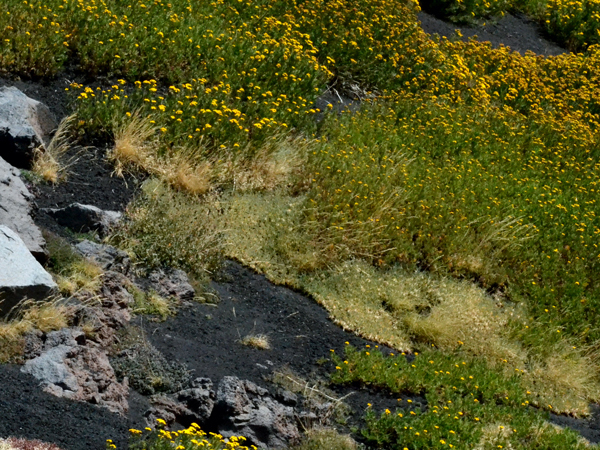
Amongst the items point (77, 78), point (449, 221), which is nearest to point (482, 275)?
point (449, 221)

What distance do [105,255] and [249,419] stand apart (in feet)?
6.66

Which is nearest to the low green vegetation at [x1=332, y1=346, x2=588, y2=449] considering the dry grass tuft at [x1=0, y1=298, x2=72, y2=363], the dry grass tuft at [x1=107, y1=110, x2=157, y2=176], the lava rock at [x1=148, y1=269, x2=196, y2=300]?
the lava rock at [x1=148, y1=269, x2=196, y2=300]

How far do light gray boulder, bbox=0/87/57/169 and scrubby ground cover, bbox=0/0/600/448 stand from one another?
0.61 meters

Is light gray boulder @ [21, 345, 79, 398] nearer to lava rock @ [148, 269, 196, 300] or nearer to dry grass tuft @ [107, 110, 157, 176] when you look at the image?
lava rock @ [148, 269, 196, 300]

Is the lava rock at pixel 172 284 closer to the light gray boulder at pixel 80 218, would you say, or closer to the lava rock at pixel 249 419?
the light gray boulder at pixel 80 218

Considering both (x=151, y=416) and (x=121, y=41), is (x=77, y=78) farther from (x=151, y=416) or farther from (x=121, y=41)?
(x=151, y=416)

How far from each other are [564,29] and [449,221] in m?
9.25

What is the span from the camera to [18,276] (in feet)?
20.0

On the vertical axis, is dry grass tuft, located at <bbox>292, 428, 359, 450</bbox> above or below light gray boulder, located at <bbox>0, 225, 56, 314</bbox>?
below

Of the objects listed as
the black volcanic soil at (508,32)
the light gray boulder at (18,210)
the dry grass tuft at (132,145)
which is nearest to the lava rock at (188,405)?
the light gray boulder at (18,210)

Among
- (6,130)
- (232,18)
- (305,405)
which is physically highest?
(232,18)

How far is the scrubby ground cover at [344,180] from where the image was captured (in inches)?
336

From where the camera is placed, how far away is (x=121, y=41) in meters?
10.3

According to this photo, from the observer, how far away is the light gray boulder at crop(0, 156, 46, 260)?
681 cm
